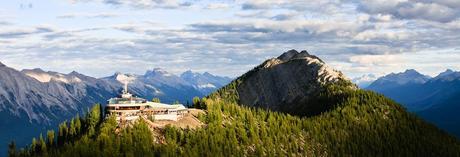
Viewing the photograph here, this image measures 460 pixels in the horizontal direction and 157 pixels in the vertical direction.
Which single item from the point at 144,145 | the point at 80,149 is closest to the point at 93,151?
the point at 80,149

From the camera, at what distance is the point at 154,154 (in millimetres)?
199375

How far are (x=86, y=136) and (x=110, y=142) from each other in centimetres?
1024

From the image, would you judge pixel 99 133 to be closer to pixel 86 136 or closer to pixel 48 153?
pixel 86 136

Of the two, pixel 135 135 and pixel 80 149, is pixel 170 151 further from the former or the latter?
pixel 80 149

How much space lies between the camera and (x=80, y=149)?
625ft

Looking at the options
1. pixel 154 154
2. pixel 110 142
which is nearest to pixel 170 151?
pixel 154 154

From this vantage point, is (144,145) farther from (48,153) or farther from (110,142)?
(48,153)

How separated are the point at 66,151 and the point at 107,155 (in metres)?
12.9

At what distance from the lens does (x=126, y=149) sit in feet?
642

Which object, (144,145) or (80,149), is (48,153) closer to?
(80,149)

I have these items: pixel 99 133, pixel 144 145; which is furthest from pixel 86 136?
pixel 144 145

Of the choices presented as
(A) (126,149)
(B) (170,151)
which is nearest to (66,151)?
(A) (126,149)

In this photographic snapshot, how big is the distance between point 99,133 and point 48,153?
16.8 meters

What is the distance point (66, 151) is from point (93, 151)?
8.63m
